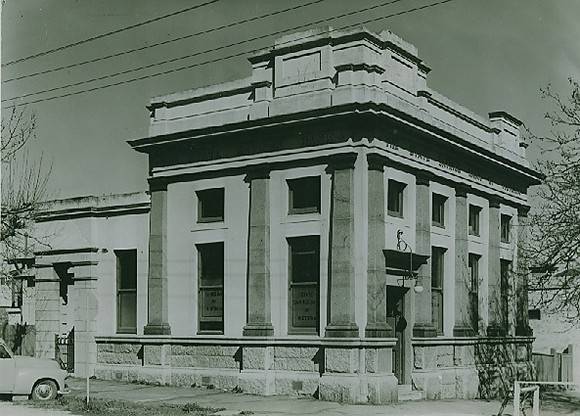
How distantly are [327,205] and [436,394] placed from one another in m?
6.12

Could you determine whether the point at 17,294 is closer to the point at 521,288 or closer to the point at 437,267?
the point at 437,267

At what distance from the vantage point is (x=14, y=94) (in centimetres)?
2205

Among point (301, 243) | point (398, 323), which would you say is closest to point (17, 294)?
point (301, 243)

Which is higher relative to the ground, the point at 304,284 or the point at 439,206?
the point at 439,206

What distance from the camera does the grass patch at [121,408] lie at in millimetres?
17422

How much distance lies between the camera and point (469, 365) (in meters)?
26.0

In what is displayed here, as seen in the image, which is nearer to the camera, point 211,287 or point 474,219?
point 211,287

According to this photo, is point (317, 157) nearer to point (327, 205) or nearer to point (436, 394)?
point (327, 205)

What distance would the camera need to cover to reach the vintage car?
1848 centimetres

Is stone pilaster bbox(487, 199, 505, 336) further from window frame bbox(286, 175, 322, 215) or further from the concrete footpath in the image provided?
window frame bbox(286, 175, 322, 215)

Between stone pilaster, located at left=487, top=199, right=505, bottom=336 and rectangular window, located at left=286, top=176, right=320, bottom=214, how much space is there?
7929 millimetres

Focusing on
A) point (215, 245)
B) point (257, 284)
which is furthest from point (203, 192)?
point (257, 284)

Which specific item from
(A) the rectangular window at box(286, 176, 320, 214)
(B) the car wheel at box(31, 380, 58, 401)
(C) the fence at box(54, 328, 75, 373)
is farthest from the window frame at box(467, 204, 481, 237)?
(B) the car wheel at box(31, 380, 58, 401)

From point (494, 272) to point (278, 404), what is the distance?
1049cm
